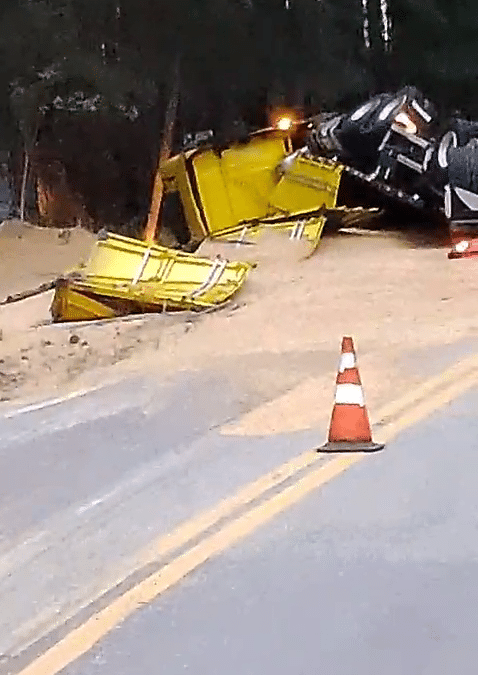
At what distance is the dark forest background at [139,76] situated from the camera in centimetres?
3328

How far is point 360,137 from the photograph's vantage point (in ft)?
83.9

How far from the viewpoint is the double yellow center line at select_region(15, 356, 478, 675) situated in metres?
5.66

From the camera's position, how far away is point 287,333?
622 inches

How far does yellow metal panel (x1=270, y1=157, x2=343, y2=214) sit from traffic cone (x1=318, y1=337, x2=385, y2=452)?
1639 centimetres

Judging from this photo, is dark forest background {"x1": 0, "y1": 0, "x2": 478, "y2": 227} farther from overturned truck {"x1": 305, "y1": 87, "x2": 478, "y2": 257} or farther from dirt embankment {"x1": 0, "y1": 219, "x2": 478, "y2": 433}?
dirt embankment {"x1": 0, "y1": 219, "x2": 478, "y2": 433}

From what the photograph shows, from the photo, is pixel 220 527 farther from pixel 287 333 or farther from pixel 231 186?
pixel 231 186

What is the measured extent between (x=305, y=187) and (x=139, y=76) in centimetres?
1015

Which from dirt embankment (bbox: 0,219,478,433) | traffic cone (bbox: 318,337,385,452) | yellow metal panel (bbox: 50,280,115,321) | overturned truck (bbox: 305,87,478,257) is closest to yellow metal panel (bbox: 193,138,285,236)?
overturned truck (bbox: 305,87,478,257)

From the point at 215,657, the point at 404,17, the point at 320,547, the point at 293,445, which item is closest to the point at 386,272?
the point at 293,445

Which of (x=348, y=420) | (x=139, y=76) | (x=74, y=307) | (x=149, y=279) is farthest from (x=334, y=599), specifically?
(x=139, y=76)

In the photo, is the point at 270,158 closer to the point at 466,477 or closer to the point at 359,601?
the point at 466,477

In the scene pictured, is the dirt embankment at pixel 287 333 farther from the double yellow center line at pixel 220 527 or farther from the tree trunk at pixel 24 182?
the tree trunk at pixel 24 182

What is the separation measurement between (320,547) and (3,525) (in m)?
2.01

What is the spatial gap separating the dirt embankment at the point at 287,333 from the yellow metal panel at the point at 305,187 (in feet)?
7.71
